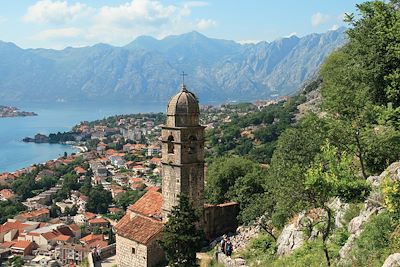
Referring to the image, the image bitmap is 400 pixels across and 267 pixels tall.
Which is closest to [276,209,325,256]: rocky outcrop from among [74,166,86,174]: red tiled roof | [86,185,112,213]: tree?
[86,185,112,213]: tree

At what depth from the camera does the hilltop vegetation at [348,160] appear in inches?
347

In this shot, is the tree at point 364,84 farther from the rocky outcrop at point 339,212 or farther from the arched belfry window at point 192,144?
the arched belfry window at point 192,144

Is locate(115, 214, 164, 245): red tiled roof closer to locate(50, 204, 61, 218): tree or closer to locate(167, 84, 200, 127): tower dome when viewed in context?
locate(167, 84, 200, 127): tower dome

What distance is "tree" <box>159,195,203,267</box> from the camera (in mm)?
15250

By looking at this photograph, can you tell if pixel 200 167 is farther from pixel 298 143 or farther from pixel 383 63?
pixel 383 63

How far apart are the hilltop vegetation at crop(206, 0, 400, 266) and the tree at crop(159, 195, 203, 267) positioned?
1.88m

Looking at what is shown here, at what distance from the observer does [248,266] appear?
1427 cm

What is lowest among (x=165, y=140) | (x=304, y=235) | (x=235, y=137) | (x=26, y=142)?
(x=26, y=142)

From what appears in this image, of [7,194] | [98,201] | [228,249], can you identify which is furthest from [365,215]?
[7,194]

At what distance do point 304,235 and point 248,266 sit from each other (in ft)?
8.58

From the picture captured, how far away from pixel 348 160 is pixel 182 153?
9.66 meters

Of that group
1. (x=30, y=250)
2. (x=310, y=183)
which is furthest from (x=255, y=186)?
(x=30, y=250)

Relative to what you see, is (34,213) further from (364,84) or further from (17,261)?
(364,84)

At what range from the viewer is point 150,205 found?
64.7 ft
